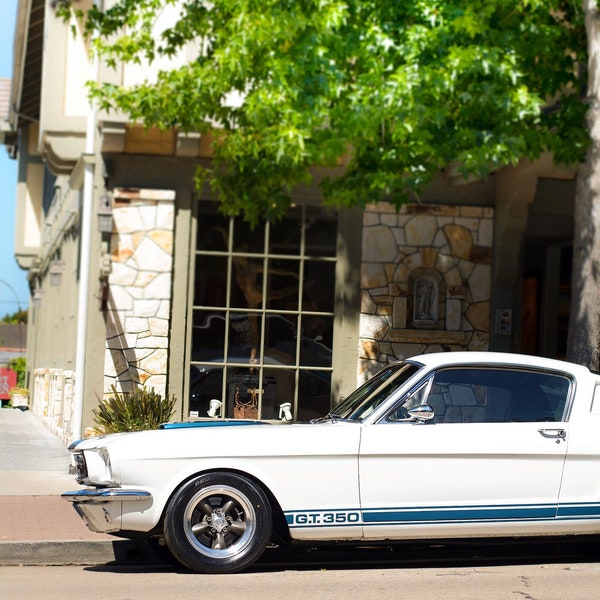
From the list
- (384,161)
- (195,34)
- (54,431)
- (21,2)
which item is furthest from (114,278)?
(21,2)

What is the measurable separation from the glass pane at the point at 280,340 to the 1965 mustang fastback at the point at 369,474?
23.0 ft

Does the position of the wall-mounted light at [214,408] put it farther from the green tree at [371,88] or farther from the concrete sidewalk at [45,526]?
the green tree at [371,88]

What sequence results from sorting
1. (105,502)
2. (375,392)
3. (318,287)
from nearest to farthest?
(105,502) → (375,392) → (318,287)

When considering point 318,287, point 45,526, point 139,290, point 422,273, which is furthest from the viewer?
point 422,273

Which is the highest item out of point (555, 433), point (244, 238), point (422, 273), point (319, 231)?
point (319, 231)

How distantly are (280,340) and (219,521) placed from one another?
7601mm

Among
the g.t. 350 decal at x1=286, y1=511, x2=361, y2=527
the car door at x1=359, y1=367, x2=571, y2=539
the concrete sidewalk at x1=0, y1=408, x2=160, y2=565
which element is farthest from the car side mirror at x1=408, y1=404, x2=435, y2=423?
the concrete sidewalk at x1=0, y1=408, x2=160, y2=565

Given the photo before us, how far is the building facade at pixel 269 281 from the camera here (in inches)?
585

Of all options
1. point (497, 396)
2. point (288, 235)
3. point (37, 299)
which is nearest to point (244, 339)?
point (288, 235)

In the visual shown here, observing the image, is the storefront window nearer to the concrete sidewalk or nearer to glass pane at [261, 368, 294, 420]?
glass pane at [261, 368, 294, 420]

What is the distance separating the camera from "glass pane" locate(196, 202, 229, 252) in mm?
15227

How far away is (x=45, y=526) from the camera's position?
924 cm

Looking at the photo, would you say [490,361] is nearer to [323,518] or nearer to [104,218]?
[323,518]

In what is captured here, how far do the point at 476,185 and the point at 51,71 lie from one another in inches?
239
